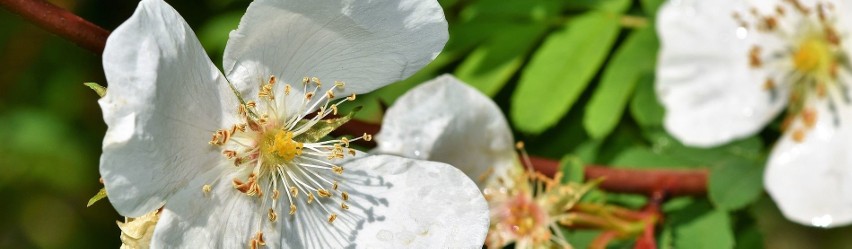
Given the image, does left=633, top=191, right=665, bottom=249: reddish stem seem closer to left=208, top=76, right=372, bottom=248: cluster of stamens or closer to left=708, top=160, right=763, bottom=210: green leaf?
left=708, top=160, right=763, bottom=210: green leaf

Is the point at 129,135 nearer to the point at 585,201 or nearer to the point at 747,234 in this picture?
the point at 585,201

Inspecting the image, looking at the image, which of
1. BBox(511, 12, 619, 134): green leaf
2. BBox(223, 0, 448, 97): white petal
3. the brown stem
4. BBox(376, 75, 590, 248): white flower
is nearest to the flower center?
BBox(376, 75, 590, 248): white flower

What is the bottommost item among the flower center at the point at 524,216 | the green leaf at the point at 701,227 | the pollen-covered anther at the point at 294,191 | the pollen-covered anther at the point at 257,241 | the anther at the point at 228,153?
the green leaf at the point at 701,227

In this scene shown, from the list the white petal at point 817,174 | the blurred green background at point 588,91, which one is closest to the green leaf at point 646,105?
the blurred green background at point 588,91

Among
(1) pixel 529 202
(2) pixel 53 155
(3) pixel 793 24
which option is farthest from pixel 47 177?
(3) pixel 793 24

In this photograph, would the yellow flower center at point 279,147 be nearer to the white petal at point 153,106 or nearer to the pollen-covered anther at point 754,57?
the white petal at point 153,106

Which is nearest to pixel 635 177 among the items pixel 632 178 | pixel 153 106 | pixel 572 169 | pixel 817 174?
pixel 632 178
